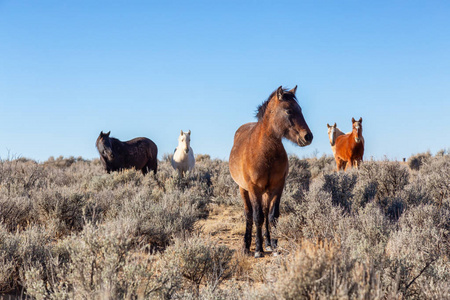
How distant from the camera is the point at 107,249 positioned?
3025mm

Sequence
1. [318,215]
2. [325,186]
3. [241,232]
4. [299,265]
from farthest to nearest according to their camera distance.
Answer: [325,186] → [241,232] → [318,215] → [299,265]

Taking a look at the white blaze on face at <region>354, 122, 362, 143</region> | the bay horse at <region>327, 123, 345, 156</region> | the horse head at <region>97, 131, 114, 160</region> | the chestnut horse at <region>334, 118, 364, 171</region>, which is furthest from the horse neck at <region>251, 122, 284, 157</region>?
the bay horse at <region>327, 123, 345, 156</region>

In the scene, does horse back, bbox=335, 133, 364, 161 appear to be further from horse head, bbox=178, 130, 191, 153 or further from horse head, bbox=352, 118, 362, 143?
horse head, bbox=178, 130, 191, 153

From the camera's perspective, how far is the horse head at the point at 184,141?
1361 centimetres

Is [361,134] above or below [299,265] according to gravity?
above

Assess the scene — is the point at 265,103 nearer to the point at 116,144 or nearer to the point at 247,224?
the point at 247,224

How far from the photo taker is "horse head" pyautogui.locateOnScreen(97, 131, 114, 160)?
43.0 ft

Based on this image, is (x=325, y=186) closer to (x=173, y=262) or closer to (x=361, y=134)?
(x=173, y=262)

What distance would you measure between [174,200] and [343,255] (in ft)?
19.5

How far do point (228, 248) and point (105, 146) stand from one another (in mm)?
9511

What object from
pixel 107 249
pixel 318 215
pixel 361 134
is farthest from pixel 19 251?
pixel 361 134

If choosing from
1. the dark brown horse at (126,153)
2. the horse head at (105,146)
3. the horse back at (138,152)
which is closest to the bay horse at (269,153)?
the horse head at (105,146)

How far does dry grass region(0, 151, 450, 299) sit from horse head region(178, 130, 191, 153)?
353cm

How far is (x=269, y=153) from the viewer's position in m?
5.55
